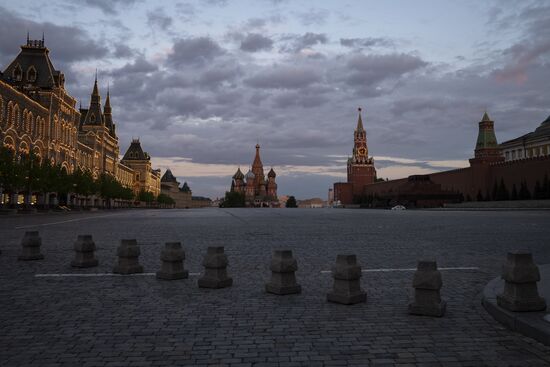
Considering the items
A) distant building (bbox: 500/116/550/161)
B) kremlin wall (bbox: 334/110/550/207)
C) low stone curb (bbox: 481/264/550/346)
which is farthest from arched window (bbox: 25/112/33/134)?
distant building (bbox: 500/116/550/161)

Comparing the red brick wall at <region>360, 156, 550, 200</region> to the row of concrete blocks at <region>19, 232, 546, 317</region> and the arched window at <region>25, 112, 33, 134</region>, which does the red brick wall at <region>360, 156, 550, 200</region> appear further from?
the row of concrete blocks at <region>19, 232, 546, 317</region>

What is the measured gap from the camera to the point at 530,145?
95.7 m

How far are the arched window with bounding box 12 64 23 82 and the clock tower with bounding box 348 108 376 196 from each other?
10529 centimetres

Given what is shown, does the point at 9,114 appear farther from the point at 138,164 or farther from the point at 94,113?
the point at 138,164

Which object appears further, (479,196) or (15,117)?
(479,196)

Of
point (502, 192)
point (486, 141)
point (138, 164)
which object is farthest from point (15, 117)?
point (138, 164)

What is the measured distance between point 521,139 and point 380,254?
9797cm

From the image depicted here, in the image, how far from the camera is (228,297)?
295 inches

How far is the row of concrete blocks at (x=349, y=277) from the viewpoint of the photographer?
19.4 ft

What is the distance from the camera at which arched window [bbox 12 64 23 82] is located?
6550 centimetres

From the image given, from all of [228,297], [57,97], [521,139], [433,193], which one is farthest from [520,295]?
[521,139]

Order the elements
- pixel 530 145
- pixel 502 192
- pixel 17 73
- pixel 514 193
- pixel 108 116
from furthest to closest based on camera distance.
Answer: pixel 108 116 → pixel 530 145 → pixel 502 192 → pixel 17 73 → pixel 514 193

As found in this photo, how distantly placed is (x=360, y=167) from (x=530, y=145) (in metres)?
66.4

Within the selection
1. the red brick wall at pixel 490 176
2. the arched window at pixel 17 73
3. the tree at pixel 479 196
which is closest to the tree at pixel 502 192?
the red brick wall at pixel 490 176
